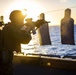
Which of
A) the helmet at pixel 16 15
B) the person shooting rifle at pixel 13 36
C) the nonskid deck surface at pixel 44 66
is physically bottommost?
the nonskid deck surface at pixel 44 66

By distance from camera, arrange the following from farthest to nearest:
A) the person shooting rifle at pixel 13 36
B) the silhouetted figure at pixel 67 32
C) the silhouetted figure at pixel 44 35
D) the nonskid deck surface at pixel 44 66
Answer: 1. the silhouetted figure at pixel 44 35
2. the silhouetted figure at pixel 67 32
3. the nonskid deck surface at pixel 44 66
4. the person shooting rifle at pixel 13 36

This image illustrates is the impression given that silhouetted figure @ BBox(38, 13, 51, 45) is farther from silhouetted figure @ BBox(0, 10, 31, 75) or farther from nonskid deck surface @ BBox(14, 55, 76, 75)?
silhouetted figure @ BBox(0, 10, 31, 75)

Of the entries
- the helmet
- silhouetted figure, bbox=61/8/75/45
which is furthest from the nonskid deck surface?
the helmet

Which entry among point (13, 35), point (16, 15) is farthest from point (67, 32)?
point (13, 35)

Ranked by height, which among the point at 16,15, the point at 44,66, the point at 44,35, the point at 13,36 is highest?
the point at 16,15

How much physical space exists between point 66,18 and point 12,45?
18.8 ft

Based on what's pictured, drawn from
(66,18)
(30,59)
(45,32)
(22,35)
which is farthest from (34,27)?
(45,32)

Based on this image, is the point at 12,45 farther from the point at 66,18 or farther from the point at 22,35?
the point at 66,18

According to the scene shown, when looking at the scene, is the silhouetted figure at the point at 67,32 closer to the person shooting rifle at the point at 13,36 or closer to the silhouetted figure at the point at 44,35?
the silhouetted figure at the point at 44,35

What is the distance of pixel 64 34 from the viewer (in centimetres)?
1122

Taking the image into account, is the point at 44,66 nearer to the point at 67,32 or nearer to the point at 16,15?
the point at 67,32

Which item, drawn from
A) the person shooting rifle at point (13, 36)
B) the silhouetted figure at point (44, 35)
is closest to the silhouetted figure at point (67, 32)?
the silhouetted figure at point (44, 35)

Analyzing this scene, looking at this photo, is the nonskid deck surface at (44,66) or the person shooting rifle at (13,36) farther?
the nonskid deck surface at (44,66)

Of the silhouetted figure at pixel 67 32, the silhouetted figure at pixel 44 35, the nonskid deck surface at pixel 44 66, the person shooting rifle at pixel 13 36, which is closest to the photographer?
the person shooting rifle at pixel 13 36
